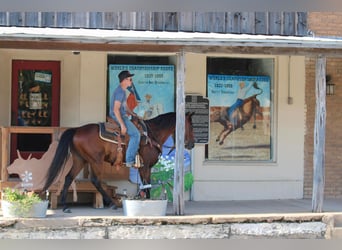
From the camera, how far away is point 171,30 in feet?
37.4

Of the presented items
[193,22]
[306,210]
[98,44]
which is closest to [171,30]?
[193,22]

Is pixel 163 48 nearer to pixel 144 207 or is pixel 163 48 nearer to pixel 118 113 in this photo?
pixel 118 113

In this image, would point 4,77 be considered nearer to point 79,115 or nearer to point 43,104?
point 43,104

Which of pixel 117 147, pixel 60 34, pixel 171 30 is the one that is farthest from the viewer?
pixel 171 30

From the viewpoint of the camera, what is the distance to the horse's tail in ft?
32.6

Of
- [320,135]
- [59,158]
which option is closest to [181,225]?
[59,158]

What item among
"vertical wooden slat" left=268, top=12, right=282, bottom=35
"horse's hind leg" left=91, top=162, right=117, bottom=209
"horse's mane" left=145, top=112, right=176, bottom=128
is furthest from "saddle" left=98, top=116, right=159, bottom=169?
"vertical wooden slat" left=268, top=12, right=282, bottom=35

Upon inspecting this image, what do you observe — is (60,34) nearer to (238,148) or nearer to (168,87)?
(168,87)

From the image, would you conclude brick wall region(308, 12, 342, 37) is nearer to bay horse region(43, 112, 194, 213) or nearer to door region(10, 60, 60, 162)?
bay horse region(43, 112, 194, 213)

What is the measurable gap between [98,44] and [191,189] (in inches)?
146

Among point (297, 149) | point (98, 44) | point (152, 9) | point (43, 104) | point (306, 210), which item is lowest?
point (306, 210)

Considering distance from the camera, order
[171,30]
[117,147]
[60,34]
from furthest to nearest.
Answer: [171,30], [117,147], [60,34]

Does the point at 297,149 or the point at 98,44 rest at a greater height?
the point at 98,44

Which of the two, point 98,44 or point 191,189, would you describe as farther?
point 191,189
